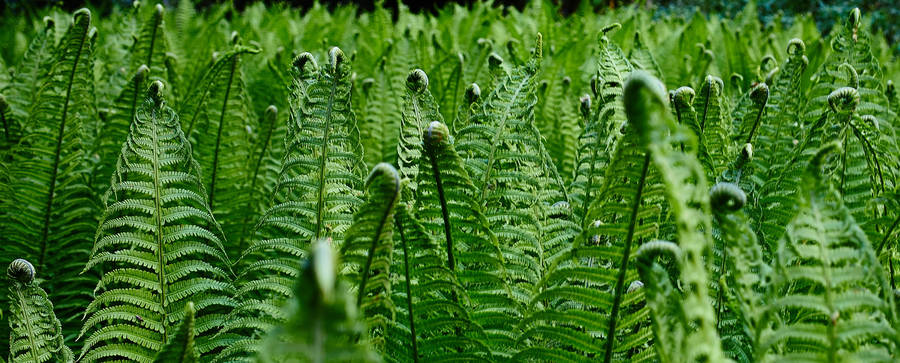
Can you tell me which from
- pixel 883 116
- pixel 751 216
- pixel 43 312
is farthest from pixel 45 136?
pixel 883 116

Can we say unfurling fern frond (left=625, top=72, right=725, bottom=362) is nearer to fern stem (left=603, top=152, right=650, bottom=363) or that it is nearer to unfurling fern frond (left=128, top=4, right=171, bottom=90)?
fern stem (left=603, top=152, right=650, bottom=363)

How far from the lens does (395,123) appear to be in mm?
2037

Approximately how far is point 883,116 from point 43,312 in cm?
172

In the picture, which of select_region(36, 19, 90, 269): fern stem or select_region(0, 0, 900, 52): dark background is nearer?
select_region(36, 19, 90, 269): fern stem

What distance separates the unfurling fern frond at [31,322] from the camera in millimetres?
948

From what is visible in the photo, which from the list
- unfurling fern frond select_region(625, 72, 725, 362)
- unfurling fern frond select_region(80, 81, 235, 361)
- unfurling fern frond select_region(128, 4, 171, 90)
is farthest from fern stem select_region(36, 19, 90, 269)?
unfurling fern frond select_region(625, 72, 725, 362)

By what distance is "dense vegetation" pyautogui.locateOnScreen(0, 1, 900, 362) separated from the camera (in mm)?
673

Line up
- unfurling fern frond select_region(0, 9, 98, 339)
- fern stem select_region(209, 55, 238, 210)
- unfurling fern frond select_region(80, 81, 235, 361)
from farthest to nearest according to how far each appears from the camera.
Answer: fern stem select_region(209, 55, 238, 210)
unfurling fern frond select_region(0, 9, 98, 339)
unfurling fern frond select_region(80, 81, 235, 361)

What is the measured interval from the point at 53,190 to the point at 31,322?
0.58 metres

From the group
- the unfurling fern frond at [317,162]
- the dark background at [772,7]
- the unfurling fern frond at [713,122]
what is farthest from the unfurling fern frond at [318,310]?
the dark background at [772,7]

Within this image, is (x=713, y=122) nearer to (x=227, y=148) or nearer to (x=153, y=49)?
(x=227, y=148)

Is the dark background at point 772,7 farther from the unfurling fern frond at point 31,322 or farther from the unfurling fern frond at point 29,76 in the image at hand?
the unfurling fern frond at point 31,322

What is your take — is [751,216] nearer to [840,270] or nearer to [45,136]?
[840,270]

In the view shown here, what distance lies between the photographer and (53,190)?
1466 millimetres
